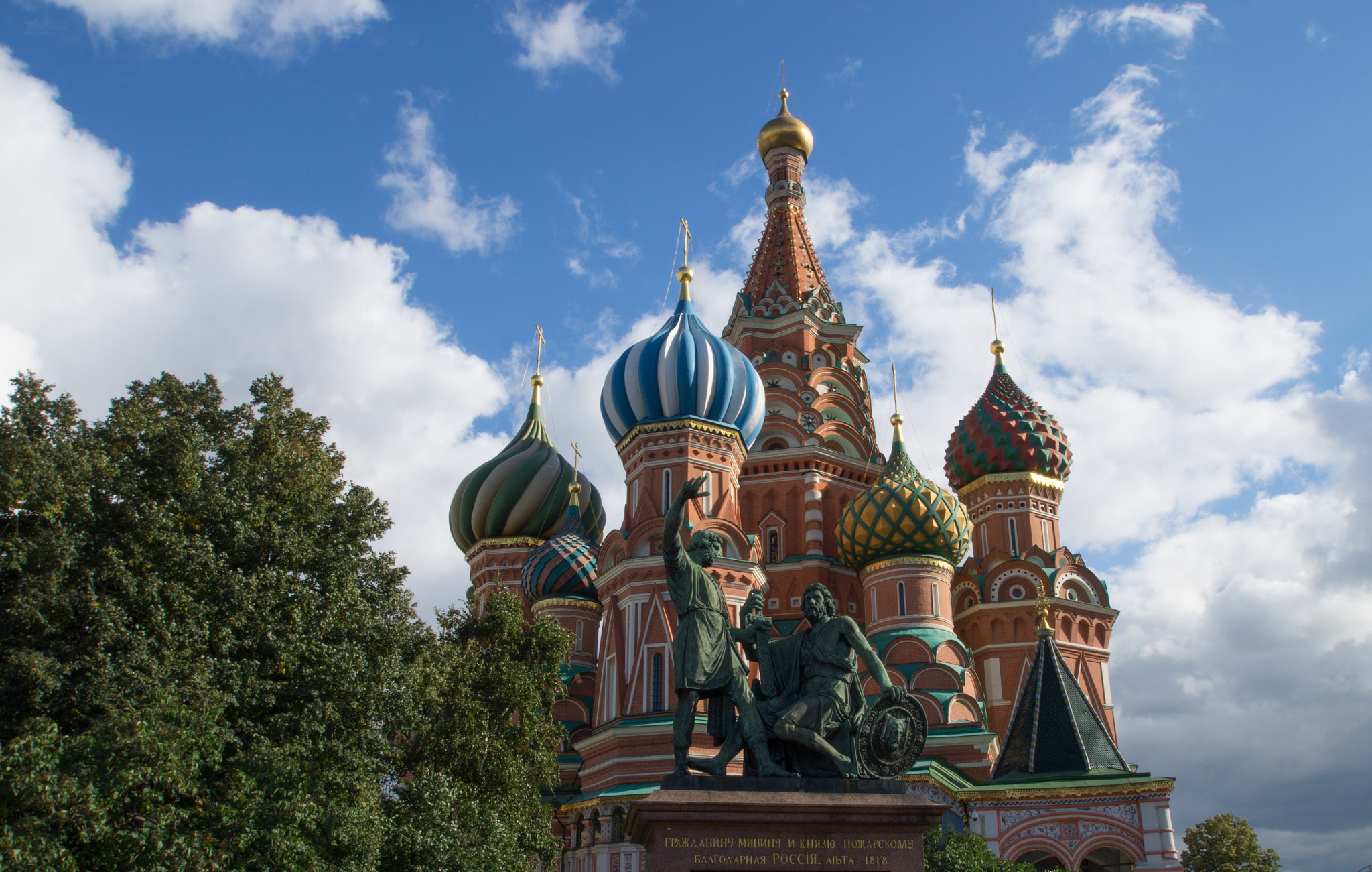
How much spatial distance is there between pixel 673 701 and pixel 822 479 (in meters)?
9.71

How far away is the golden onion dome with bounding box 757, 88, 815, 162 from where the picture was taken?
39969mm

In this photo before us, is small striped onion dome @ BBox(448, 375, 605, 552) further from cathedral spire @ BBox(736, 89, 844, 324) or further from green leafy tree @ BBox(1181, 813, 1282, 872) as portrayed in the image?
green leafy tree @ BBox(1181, 813, 1282, 872)

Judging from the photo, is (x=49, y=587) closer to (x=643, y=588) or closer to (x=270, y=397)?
(x=270, y=397)

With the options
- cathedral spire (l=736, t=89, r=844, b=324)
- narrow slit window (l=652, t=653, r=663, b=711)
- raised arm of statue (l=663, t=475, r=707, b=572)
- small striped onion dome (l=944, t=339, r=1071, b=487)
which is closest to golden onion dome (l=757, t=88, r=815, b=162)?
cathedral spire (l=736, t=89, r=844, b=324)

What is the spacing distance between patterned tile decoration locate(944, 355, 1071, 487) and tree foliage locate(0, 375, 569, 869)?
2163 cm

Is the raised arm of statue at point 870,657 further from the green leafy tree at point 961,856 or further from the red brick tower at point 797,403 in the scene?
the red brick tower at point 797,403

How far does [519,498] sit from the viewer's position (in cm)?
3519

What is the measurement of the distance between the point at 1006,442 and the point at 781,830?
1055 inches

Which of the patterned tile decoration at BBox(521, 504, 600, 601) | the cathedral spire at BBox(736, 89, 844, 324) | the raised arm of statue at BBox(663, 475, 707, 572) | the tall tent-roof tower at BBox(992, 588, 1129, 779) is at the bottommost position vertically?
the raised arm of statue at BBox(663, 475, 707, 572)

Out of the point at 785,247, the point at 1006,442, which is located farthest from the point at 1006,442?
the point at 785,247

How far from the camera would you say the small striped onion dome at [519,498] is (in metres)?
35.2

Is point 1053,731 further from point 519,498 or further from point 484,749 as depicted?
point 519,498

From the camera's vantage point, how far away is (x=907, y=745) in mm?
9289

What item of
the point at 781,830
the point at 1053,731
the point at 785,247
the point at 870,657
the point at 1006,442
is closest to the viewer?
the point at 781,830
